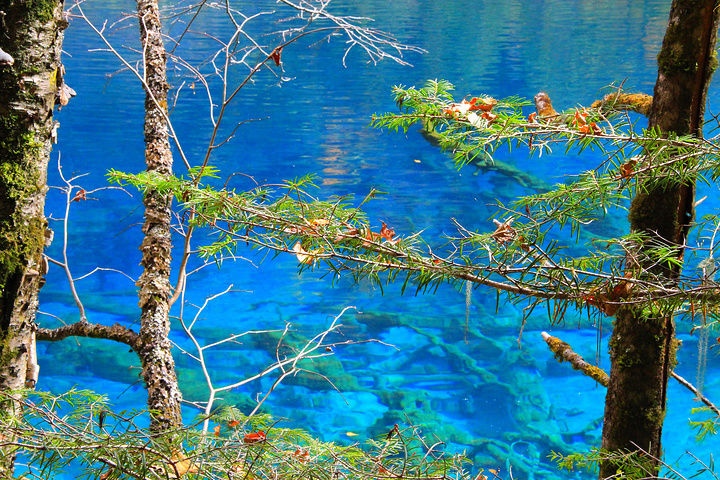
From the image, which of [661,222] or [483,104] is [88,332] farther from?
[661,222]

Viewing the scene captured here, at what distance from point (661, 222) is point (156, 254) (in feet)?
5.10

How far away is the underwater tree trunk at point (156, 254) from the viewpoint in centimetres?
178

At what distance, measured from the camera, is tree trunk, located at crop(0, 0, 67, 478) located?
0.93 m

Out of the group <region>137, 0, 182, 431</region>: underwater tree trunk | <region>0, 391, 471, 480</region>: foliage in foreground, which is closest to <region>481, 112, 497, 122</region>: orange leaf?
<region>0, 391, 471, 480</region>: foliage in foreground

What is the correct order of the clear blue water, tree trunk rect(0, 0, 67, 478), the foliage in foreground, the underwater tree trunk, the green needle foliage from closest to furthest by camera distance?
the foliage in foreground → the green needle foliage → tree trunk rect(0, 0, 67, 478) → the underwater tree trunk → the clear blue water

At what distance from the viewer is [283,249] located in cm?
91

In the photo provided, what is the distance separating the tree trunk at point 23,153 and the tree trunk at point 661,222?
112 cm

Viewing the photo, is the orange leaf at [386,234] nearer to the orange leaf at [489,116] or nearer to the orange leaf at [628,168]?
the orange leaf at [489,116]

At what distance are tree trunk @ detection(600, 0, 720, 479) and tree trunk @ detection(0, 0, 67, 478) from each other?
3.67 ft

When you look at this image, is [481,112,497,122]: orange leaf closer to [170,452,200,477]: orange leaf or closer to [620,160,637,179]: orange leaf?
[620,160,637,179]: orange leaf

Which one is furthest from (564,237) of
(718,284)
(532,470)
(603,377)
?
(718,284)

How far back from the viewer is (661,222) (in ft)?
3.96

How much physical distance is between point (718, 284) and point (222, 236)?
2.58 ft

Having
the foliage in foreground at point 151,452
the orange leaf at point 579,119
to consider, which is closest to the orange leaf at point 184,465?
the foliage in foreground at point 151,452
